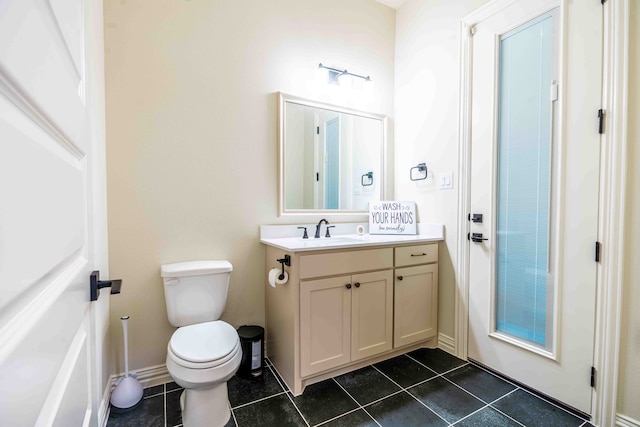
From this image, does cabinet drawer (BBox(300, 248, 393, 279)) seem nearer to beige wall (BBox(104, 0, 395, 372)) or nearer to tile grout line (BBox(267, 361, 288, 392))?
beige wall (BBox(104, 0, 395, 372))

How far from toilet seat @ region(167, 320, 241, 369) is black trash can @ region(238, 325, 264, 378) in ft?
1.10

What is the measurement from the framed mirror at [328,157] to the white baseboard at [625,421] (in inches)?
75.4

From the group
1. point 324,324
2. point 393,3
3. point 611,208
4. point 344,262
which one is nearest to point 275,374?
point 324,324

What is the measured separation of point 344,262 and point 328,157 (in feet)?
3.20

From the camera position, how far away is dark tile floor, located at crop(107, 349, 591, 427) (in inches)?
60.1

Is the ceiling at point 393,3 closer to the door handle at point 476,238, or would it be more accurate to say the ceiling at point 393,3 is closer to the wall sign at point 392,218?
the wall sign at point 392,218

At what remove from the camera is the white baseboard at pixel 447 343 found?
86.8 inches

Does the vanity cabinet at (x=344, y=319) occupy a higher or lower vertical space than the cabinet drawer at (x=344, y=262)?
lower

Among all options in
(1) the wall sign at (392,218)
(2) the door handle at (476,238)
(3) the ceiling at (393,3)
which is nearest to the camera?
(2) the door handle at (476,238)

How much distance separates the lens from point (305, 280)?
5.69 ft

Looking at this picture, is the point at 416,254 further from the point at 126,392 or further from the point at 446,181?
the point at 126,392

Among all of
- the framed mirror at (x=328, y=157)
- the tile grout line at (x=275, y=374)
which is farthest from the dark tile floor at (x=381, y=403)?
the framed mirror at (x=328, y=157)

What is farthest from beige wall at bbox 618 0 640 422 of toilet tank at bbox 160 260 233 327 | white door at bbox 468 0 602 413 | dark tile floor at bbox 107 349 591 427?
toilet tank at bbox 160 260 233 327

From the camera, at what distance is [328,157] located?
8.02 ft
